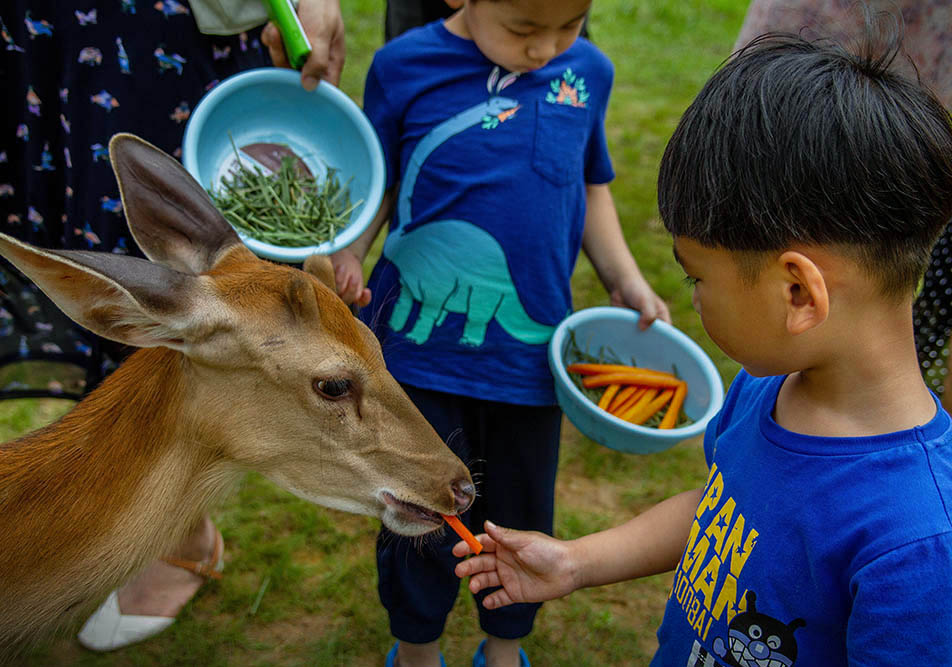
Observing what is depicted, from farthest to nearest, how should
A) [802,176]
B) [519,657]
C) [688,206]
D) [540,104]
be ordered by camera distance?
[519,657] < [540,104] < [688,206] < [802,176]

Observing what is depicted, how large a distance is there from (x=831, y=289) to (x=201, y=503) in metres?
1.74

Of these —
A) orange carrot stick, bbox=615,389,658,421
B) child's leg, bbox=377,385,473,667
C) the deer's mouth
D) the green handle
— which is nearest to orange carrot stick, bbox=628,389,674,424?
orange carrot stick, bbox=615,389,658,421

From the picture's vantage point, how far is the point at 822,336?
1.63 meters

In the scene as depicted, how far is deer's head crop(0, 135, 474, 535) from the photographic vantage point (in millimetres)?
2195

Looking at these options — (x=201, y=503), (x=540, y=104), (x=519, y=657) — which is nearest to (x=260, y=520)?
(x=519, y=657)

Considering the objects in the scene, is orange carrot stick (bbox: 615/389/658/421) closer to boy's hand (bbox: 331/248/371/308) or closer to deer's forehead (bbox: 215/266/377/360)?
boy's hand (bbox: 331/248/371/308)

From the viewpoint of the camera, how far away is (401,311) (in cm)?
300

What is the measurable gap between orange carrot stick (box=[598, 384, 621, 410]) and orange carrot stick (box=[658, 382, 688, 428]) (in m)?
0.20

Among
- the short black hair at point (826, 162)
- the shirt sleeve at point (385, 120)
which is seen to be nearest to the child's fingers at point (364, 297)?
the shirt sleeve at point (385, 120)

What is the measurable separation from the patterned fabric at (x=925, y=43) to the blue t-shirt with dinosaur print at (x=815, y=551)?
62.8 inches

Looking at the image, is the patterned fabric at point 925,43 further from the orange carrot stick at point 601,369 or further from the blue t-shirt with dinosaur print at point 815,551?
the blue t-shirt with dinosaur print at point 815,551

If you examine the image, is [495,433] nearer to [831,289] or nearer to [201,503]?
[201,503]

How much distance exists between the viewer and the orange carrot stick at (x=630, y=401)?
3070 mm

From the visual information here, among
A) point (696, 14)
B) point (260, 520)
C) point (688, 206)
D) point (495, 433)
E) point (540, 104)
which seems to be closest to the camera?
point (688, 206)
